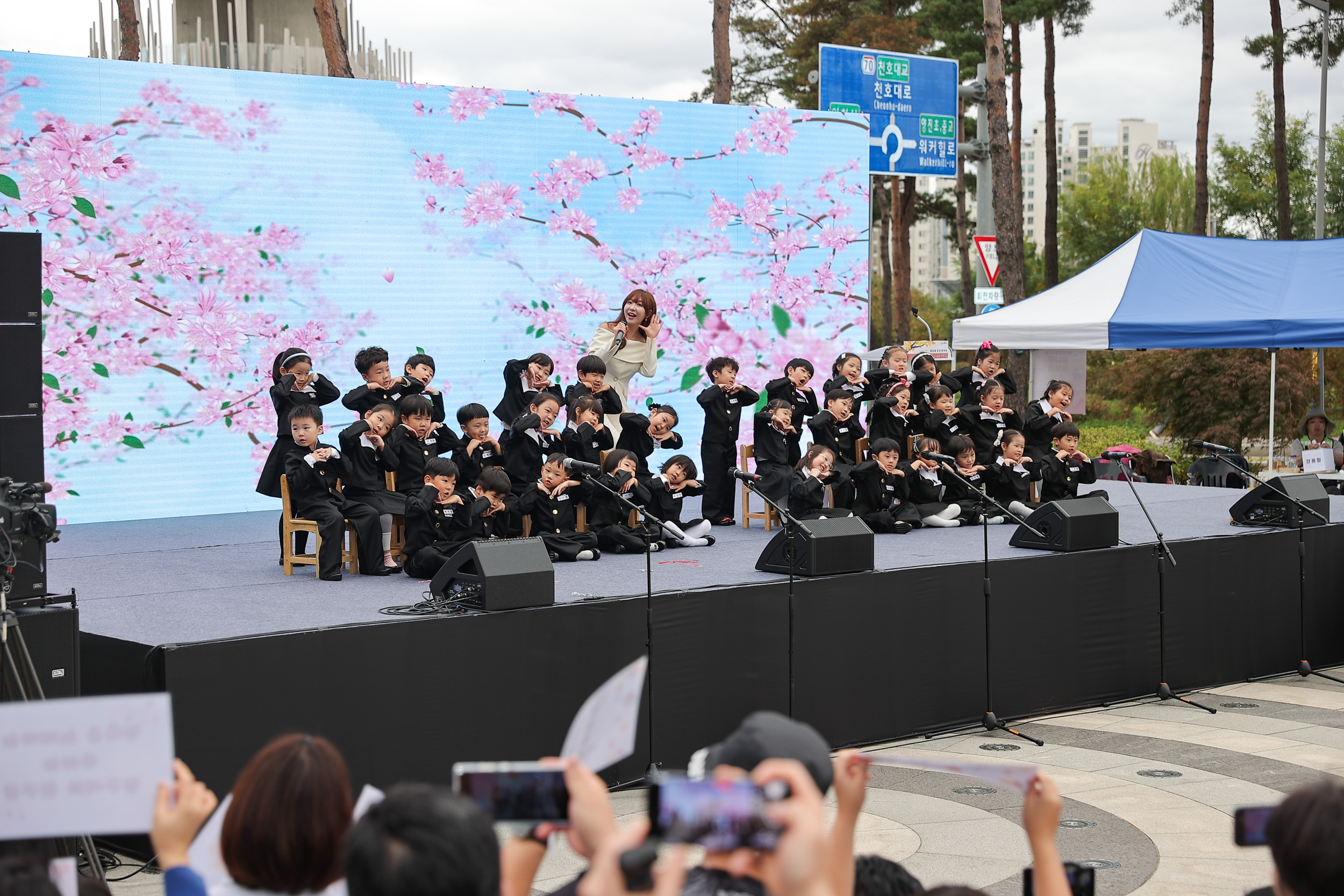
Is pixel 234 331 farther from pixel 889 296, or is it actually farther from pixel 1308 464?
pixel 889 296

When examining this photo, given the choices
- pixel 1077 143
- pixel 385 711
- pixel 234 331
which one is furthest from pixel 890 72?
pixel 1077 143

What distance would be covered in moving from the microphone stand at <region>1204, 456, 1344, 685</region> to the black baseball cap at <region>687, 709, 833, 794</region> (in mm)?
7015

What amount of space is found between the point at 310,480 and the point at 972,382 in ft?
18.6

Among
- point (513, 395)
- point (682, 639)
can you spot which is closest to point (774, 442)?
point (513, 395)

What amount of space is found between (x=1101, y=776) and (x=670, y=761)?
197 cm

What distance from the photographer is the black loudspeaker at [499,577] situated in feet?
18.2

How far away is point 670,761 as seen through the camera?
6016 millimetres

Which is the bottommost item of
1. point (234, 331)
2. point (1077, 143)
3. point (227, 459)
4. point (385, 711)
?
point (385, 711)

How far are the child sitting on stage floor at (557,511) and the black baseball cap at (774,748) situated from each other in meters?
5.85

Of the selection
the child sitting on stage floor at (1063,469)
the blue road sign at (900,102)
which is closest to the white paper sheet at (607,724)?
the child sitting on stage floor at (1063,469)

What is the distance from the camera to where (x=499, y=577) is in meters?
5.54

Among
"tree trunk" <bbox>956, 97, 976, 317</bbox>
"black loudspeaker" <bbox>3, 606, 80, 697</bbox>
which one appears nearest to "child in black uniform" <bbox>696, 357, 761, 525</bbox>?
"black loudspeaker" <bbox>3, 606, 80, 697</bbox>

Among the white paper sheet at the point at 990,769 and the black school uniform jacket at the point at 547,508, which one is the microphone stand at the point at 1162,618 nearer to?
the black school uniform jacket at the point at 547,508

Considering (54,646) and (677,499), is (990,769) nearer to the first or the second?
(54,646)
